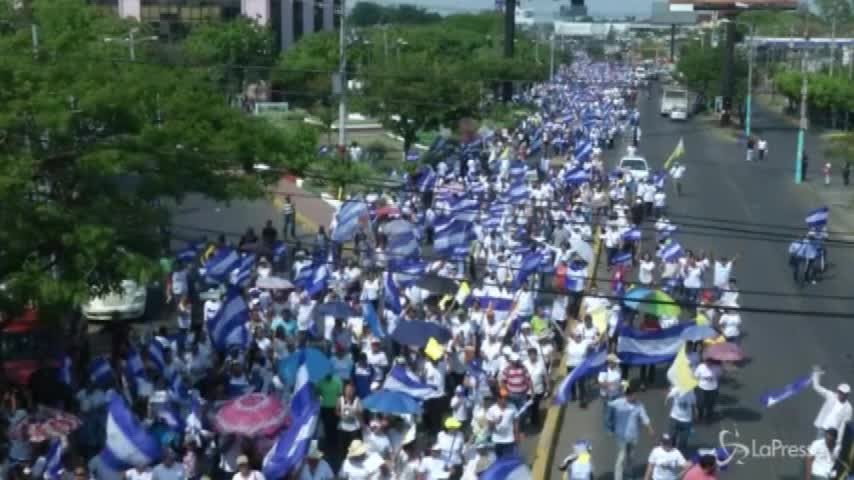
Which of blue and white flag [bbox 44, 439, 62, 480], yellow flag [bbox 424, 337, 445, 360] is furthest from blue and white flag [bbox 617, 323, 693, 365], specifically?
blue and white flag [bbox 44, 439, 62, 480]

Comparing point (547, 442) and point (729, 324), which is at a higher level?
point (729, 324)

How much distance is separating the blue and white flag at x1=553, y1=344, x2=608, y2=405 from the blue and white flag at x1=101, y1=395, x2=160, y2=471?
15.7ft

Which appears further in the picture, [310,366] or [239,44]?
[239,44]

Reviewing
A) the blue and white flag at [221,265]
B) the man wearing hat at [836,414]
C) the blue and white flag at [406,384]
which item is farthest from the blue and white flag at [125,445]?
the blue and white flag at [221,265]

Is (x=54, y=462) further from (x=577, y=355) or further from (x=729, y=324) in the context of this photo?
(x=729, y=324)

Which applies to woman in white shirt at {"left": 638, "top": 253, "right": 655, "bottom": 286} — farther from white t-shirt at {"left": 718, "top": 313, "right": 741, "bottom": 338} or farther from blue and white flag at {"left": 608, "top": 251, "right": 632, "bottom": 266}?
white t-shirt at {"left": 718, "top": 313, "right": 741, "bottom": 338}

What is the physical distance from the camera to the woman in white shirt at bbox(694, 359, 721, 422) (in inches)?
650

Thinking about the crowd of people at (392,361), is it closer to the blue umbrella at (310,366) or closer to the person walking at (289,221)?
the blue umbrella at (310,366)

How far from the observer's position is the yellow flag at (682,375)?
1532cm

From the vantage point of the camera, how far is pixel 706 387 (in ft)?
54.2

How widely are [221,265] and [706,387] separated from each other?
8.31m

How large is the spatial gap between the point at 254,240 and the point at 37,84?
9410 mm

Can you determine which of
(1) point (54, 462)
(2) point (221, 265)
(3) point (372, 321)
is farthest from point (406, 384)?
(2) point (221, 265)

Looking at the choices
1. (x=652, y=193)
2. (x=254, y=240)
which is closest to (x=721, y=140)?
(x=652, y=193)
